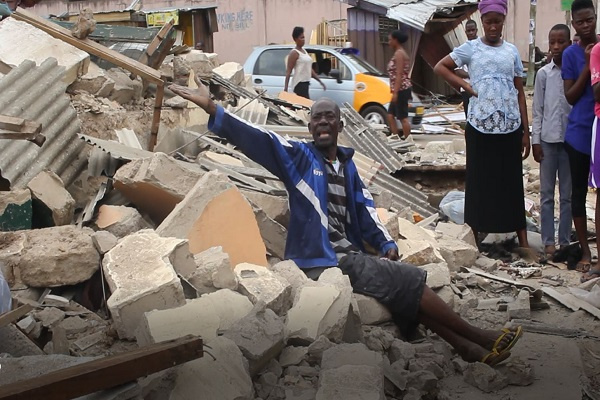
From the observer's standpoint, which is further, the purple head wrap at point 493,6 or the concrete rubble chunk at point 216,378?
the purple head wrap at point 493,6

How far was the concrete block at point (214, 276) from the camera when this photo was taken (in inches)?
159

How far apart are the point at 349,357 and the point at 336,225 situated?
1.24 meters

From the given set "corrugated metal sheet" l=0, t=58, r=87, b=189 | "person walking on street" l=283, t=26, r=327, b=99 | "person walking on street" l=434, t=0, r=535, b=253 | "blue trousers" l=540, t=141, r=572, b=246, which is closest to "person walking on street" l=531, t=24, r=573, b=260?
"blue trousers" l=540, t=141, r=572, b=246

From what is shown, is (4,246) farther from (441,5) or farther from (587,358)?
(441,5)

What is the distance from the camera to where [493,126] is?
6043 mm

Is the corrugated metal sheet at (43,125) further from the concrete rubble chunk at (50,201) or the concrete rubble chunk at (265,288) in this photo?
the concrete rubble chunk at (265,288)

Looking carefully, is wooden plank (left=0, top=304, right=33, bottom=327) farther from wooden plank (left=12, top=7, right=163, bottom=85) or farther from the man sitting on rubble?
wooden plank (left=12, top=7, right=163, bottom=85)

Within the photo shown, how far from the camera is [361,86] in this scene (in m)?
14.8

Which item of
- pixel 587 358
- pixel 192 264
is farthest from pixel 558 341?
pixel 192 264

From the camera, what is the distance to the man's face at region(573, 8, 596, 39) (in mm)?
5834

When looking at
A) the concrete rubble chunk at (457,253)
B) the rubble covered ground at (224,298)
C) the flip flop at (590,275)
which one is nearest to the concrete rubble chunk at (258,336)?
the rubble covered ground at (224,298)

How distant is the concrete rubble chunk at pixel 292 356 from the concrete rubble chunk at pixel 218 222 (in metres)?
1.04

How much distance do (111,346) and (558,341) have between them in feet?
7.78

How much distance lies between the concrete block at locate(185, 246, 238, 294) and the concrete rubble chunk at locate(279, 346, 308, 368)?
22.5 inches
